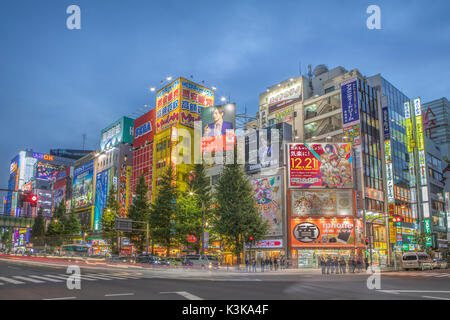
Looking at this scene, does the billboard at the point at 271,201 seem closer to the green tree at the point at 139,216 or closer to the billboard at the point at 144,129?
the green tree at the point at 139,216

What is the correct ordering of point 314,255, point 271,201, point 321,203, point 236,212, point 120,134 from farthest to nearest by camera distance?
point 120,134, point 271,201, point 321,203, point 314,255, point 236,212

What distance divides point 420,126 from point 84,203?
92884 mm

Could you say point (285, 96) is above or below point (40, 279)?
above

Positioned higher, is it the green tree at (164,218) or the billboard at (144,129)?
the billboard at (144,129)

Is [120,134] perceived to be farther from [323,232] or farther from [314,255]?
[314,255]

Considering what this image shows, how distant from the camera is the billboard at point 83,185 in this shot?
11444cm

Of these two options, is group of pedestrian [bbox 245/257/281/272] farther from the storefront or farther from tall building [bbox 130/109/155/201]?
tall building [bbox 130/109/155/201]

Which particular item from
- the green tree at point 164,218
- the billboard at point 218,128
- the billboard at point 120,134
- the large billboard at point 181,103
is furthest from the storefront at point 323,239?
the billboard at point 120,134

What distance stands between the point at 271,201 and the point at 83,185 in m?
80.7

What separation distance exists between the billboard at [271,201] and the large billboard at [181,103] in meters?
31.9

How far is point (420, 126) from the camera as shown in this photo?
244ft

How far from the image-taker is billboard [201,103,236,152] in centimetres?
7319

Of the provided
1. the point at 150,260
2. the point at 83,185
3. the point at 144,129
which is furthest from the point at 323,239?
the point at 83,185

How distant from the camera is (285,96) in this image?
79938mm
